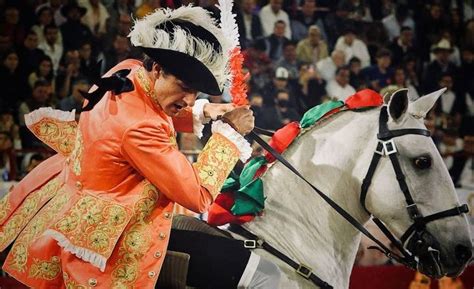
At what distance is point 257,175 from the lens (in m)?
2.81

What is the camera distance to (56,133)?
2709 millimetres

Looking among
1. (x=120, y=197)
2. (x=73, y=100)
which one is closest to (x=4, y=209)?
(x=120, y=197)

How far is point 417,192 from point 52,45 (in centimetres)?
430

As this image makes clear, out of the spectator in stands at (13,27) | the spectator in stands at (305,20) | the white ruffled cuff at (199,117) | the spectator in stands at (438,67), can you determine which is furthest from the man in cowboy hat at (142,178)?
the spectator in stands at (438,67)

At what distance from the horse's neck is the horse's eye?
167 mm

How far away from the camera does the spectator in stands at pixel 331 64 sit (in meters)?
7.37

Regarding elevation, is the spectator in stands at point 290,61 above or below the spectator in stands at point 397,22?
below

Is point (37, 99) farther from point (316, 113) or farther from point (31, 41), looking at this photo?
point (316, 113)

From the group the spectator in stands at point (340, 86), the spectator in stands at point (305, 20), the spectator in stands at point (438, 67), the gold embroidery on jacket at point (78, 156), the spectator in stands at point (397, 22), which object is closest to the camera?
the gold embroidery on jacket at point (78, 156)

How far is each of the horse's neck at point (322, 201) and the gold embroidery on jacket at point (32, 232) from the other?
2.20 feet

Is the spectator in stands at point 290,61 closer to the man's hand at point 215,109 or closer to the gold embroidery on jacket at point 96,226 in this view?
the man's hand at point 215,109

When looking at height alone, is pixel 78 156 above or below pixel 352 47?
below

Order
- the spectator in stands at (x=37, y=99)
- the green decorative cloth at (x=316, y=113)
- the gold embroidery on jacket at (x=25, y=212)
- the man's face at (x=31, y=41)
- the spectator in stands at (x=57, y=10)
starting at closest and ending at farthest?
the gold embroidery on jacket at (x=25, y=212) < the green decorative cloth at (x=316, y=113) < the spectator in stands at (x=37, y=99) < the man's face at (x=31, y=41) < the spectator in stands at (x=57, y=10)

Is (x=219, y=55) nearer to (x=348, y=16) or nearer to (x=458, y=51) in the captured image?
(x=348, y=16)
